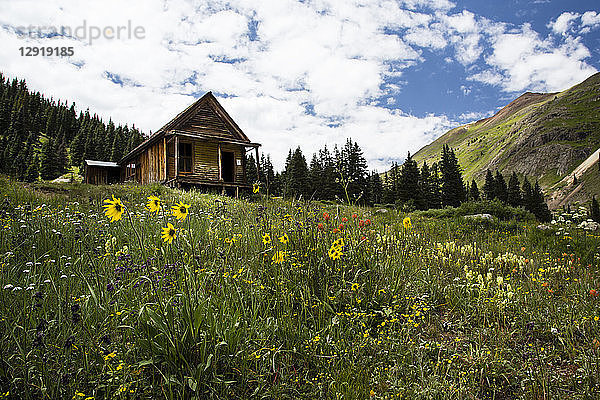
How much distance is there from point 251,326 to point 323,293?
884 mm

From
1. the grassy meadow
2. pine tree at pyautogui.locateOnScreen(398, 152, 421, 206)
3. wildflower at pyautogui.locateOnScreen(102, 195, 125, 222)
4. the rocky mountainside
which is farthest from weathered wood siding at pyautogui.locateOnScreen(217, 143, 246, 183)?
the rocky mountainside

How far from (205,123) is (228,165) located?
3580mm

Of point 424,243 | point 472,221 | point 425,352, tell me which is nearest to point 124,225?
point 425,352

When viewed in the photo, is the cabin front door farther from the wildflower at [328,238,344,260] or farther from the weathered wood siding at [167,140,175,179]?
the wildflower at [328,238,344,260]

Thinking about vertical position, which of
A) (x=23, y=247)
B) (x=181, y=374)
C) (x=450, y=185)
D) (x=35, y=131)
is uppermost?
(x=35, y=131)

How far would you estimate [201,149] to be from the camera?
21.2m

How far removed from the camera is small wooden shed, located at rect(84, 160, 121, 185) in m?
34.6

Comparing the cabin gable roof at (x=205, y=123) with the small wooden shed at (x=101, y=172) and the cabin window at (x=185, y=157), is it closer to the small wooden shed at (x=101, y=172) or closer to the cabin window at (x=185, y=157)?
the cabin window at (x=185, y=157)

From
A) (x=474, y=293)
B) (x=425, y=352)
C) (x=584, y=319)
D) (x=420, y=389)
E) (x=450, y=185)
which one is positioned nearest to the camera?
(x=420, y=389)

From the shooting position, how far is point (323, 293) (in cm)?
305

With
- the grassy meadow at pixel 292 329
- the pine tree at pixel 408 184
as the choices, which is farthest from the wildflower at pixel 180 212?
the pine tree at pixel 408 184

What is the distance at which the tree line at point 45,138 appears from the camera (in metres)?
53.5

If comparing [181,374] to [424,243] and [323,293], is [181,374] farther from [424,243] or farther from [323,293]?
[424,243]

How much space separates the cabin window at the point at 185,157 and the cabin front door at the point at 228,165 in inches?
91.4
